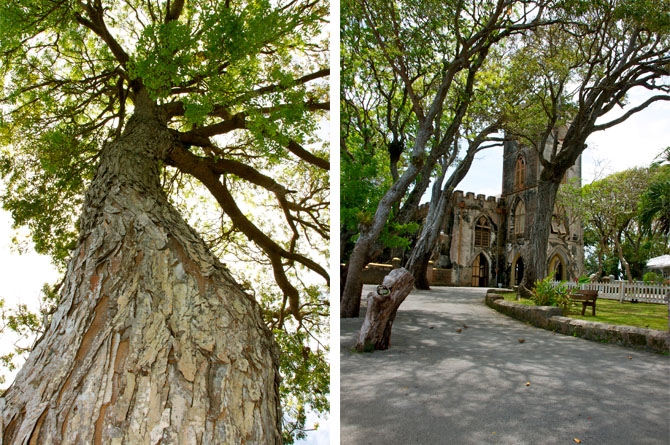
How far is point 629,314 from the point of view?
1791 millimetres

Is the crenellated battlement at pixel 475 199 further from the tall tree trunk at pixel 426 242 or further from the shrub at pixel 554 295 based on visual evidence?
the shrub at pixel 554 295

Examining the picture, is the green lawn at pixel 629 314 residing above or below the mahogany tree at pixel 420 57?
below

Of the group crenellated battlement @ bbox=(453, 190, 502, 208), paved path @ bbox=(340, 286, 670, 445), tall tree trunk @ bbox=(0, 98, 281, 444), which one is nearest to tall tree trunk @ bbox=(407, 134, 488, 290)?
crenellated battlement @ bbox=(453, 190, 502, 208)

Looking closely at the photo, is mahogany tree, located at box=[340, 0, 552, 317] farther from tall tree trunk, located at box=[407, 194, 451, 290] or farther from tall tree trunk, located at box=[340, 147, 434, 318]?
tall tree trunk, located at box=[407, 194, 451, 290]

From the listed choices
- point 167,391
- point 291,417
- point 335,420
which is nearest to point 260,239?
point 291,417

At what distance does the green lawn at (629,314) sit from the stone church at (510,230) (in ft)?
0.51

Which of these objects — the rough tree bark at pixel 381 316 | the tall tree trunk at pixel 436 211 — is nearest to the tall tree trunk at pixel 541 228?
the tall tree trunk at pixel 436 211

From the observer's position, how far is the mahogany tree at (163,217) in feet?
3.18

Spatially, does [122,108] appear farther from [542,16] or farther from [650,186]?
[650,186]

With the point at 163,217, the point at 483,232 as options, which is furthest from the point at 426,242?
the point at 163,217

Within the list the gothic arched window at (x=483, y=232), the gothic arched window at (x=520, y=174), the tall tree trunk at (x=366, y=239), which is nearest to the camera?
the gothic arched window at (x=483, y=232)

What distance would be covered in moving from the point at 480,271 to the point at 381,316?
744 mm

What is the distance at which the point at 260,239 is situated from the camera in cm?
416

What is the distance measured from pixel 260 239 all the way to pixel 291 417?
5.01 feet
